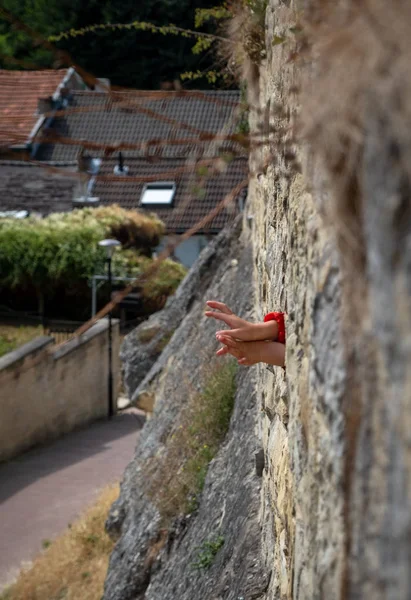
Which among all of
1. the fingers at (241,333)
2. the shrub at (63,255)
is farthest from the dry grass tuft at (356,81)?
the shrub at (63,255)

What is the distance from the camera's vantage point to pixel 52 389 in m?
13.7

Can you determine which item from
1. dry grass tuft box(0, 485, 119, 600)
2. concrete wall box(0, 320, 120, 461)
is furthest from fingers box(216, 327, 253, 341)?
concrete wall box(0, 320, 120, 461)

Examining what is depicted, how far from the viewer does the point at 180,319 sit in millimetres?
9133

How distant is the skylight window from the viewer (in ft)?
81.1

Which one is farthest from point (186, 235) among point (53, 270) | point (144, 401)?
point (53, 270)

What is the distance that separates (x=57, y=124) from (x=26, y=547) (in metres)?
20.6

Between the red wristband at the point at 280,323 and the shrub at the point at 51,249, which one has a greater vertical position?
the shrub at the point at 51,249

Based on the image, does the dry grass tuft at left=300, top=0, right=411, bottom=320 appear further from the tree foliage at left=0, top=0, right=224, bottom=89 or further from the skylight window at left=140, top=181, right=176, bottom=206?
the tree foliage at left=0, top=0, right=224, bottom=89

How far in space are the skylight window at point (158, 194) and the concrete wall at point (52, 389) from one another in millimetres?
9486

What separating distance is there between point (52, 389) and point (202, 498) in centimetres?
931

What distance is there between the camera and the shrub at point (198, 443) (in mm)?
5031

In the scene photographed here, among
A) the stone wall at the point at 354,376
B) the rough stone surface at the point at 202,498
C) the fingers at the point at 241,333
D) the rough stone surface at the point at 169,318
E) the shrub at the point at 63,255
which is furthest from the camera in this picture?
the shrub at the point at 63,255

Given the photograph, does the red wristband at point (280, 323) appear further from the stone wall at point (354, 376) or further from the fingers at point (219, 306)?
the stone wall at point (354, 376)

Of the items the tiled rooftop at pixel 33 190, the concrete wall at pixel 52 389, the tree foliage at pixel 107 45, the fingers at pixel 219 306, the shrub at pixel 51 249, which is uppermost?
the tree foliage at pixel 107 45
